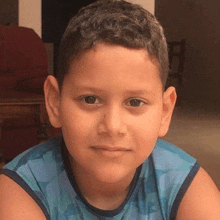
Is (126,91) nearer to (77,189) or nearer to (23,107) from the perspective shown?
(77,189)

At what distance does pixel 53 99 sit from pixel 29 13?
3.71 m

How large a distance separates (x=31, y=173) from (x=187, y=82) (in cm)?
751

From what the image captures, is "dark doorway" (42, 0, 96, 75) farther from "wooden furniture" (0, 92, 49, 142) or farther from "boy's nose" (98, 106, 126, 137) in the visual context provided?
"boy's nose" (98, 106, 126, 137)

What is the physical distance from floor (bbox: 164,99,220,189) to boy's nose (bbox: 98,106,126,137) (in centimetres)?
181

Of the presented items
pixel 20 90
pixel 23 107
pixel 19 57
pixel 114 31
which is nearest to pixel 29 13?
pixel 19 57

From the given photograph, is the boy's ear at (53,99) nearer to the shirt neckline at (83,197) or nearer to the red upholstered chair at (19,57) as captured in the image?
the shirt neckline at (83,197)

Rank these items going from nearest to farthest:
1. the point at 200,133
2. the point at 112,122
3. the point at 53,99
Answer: the point at 112,122, the point at 53,99, the point at 200,133

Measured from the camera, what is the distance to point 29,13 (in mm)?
4438

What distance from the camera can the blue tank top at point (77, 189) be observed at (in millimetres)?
942

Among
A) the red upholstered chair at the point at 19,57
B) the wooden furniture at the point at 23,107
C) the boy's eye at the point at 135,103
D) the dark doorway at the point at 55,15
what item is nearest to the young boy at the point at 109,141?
the boy's eye at the point at 135,103

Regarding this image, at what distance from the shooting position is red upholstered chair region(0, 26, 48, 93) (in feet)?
11.0

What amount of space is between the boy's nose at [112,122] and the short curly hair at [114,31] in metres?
0.13

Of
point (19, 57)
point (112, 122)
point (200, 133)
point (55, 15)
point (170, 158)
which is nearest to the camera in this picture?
point (112, 122)

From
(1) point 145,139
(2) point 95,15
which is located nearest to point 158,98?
(1) point 145,139
